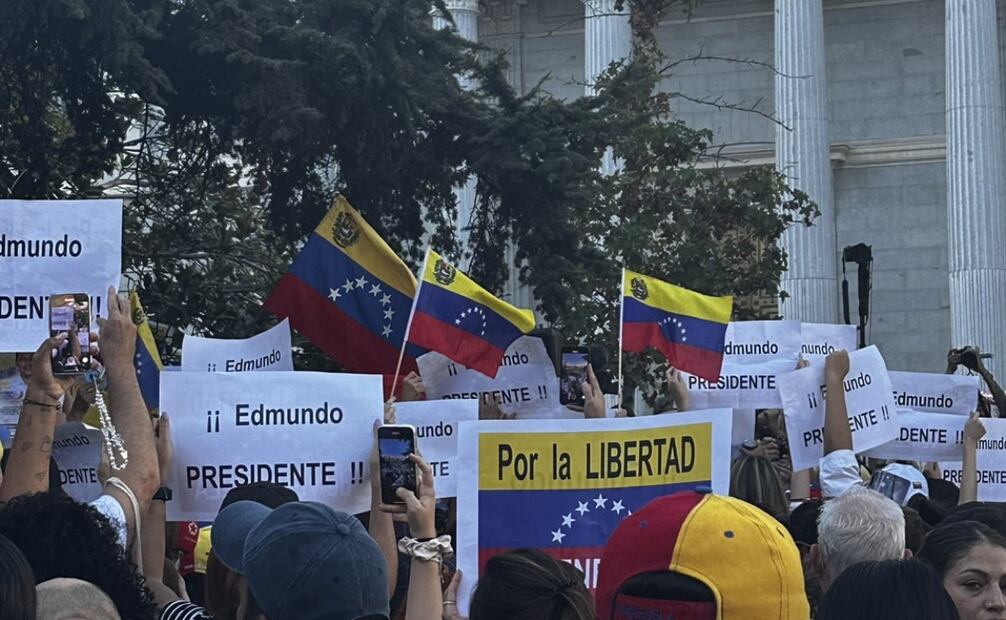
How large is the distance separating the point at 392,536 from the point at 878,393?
16.5 ft

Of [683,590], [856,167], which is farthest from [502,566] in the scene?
[856,167]

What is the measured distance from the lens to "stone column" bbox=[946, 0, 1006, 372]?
115 feet

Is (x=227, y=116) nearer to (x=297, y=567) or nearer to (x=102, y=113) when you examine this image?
(x=102, y=113)

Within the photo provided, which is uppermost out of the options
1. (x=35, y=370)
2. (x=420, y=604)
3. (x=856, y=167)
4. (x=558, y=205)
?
(x=856, y=167)

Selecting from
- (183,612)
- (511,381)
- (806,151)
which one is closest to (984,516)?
(183,612)

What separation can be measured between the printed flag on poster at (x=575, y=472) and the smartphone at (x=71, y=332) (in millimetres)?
1388

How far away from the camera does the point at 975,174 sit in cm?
3534

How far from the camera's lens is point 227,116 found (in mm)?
15938

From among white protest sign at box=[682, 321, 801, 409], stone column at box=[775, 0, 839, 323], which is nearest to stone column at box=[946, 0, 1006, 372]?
stone column at box=[775, 0, 839, 323]

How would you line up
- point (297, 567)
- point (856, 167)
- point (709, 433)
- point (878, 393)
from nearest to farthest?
point (297, 567), point (709, 433), point (878, 393), point (856, 167)

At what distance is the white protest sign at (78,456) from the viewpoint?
7.29 m

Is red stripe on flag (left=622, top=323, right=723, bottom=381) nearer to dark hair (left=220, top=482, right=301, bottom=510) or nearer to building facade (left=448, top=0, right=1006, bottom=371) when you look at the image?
dark hair (left=220, top=482, right=301, bottom=510)

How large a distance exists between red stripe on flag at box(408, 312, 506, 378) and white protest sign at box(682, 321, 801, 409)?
2.19 m

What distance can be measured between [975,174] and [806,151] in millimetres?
3086
